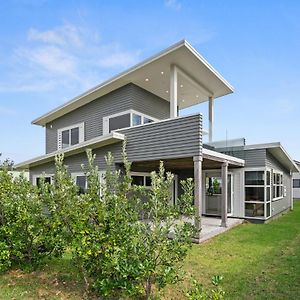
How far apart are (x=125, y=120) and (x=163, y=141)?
377 cm

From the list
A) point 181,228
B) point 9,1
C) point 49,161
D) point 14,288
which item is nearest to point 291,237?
point 181,228

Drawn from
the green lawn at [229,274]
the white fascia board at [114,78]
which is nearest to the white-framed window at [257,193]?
the green lawn at [229,274]

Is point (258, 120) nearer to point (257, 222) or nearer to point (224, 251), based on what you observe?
point (257, 222)

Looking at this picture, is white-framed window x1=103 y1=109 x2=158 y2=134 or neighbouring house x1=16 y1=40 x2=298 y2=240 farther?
white-framed window x1=103 y1=109 x2=158 y2=134

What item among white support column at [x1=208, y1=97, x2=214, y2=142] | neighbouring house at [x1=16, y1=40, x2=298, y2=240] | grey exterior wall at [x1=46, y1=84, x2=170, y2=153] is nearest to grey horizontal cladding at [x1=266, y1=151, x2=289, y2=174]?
neighbouring house at [x1=16, y1=40, x2=298, y2=240]

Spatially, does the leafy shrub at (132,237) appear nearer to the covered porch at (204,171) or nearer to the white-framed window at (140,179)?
the covered porch at (204,171)

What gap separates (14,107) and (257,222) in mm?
16909

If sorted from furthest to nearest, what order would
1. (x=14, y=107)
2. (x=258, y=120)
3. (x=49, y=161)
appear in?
(x=258, y=120) < (x=14, y=107) < (x=49, y=161)

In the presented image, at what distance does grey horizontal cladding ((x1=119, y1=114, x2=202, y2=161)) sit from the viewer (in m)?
9.02

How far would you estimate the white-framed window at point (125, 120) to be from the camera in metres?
13.0

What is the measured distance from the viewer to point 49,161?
1470 cm

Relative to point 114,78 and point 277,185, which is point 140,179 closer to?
point 114,78

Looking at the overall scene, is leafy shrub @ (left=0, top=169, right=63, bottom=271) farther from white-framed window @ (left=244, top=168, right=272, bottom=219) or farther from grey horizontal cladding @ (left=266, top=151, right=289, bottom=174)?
grey horizontal cladding @ (left=266, top=151, right=289, bottom=174)

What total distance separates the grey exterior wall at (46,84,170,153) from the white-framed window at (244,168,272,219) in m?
5.36
